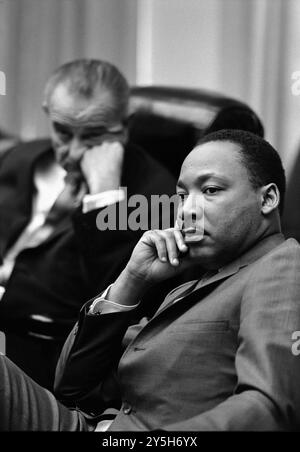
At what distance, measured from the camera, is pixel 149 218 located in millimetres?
1638

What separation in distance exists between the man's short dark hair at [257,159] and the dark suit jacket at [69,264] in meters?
0.36

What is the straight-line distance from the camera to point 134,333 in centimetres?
138

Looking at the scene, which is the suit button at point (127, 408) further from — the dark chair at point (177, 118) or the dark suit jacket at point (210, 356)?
the dark chair at point (177, 118)

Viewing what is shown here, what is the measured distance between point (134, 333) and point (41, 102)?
103cm

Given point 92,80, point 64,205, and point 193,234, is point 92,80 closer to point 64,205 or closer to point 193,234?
point 64,205

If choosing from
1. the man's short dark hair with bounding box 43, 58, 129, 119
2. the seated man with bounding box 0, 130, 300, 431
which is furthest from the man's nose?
the seated man with bounding box 0, 130, 300, 431

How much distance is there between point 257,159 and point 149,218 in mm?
377

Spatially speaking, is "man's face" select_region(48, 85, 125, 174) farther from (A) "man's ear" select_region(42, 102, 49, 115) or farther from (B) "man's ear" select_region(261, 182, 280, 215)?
(B) "man's ear" select_region(261, 182, 280, 215)

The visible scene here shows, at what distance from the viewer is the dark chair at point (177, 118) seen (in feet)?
6.20

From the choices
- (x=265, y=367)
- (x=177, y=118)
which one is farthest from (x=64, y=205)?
(x=265, y=367)

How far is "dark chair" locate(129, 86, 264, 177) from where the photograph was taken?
189cm

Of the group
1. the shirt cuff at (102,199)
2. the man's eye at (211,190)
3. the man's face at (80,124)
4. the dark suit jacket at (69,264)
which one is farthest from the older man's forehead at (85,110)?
the man's eye at (211,190)

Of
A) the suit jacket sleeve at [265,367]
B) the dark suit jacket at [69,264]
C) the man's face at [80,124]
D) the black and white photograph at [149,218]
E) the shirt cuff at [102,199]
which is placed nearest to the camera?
the suit jacket sleeve at [265,367]

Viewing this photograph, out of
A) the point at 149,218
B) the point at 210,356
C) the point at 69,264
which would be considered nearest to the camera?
the point at 210,356
